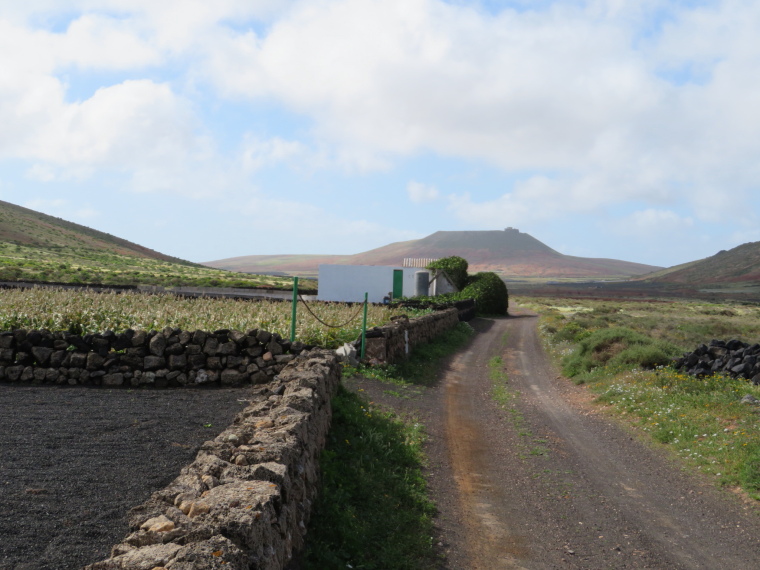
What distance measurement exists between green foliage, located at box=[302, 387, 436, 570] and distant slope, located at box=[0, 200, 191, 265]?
295 feet

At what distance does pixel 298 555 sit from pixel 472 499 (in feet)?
10.3

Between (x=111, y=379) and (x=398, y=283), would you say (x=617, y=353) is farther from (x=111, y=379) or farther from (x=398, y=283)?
(x=398, y=283)

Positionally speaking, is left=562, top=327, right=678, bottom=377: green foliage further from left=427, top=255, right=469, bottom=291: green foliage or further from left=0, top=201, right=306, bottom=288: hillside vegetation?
left=0, top=201, right=306, bottom=288: hillside vegetation

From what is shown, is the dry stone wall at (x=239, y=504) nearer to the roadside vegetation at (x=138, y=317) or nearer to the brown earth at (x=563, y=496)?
the brown earth at (x=563, y=496)

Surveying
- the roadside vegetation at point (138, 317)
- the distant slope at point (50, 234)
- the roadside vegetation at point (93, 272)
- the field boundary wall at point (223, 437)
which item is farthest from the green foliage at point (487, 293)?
the distant slope at point (50, 234)

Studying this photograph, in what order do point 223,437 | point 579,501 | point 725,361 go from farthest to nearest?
point 725,361, point 579,501, point 223,437

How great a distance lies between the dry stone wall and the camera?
314cm

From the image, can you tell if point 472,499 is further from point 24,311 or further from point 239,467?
point 24,311

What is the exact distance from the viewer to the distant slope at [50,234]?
296ft

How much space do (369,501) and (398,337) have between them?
394 inches

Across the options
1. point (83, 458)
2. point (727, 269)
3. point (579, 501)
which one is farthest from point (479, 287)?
point (727, 269)

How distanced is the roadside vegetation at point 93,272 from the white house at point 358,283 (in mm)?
3774

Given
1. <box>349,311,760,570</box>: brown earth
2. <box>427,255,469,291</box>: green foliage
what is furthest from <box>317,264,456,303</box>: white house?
<box>349,311,760,570</box>: brown earth

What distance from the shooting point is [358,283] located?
42.9 m
